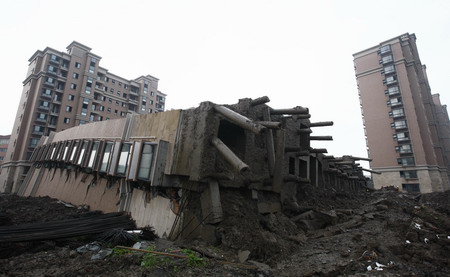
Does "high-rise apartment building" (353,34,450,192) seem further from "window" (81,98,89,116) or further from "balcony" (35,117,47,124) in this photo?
"balcony" (35,117,47,124)

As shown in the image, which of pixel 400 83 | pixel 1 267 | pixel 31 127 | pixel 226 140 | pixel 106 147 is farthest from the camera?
pixel 400 83

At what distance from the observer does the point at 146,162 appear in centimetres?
860

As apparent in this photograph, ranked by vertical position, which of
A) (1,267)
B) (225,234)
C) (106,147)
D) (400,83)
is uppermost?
(400,83)

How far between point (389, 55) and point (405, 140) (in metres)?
18.0

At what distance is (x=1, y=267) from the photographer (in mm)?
4957

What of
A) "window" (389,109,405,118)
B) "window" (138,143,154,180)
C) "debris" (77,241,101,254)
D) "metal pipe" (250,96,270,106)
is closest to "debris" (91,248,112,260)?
"debris" (77,241,101,254)

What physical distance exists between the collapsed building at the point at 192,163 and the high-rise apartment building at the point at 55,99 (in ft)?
119

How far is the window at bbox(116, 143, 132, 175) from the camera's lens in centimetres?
970

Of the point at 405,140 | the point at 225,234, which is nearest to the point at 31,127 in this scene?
the point at 225,234

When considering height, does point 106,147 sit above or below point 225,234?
above

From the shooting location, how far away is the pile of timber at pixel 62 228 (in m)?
6.67

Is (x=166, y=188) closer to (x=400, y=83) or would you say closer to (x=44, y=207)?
(x=44, y=207)

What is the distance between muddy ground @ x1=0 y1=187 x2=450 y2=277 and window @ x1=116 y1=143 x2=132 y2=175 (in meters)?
2.99

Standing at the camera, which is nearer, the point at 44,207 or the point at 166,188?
the point at 166,188
